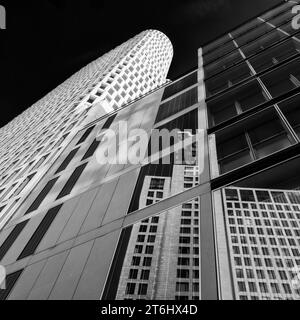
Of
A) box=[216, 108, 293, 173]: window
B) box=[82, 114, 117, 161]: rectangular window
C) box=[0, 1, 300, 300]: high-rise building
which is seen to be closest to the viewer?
box=[0, 1, 300, 300]: high-rise building

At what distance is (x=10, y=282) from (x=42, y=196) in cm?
478

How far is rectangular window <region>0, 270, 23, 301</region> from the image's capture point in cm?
836

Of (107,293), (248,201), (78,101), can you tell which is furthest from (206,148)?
(78,101)

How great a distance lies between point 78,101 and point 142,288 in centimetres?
4102

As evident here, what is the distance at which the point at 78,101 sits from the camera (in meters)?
43.8

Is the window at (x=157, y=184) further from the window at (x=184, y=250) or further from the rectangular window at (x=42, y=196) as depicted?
the rectangular window at (x=42, y=196)

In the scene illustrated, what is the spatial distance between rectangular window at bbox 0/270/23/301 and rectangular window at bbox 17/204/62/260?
25.6 inches

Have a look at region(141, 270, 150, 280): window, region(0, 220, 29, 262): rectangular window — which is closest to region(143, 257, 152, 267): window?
region(141, 270, 150, 280): window

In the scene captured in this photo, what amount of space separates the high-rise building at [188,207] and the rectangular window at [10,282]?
5cm

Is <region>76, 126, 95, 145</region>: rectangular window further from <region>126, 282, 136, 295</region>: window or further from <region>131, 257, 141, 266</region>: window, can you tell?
<region>126, 282, 136, 295</region>: window

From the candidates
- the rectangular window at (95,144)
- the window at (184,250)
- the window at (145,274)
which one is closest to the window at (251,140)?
the window at (184,250)

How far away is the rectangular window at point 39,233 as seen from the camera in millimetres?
9672

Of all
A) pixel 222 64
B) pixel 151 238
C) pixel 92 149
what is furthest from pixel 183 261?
pixel 222 64

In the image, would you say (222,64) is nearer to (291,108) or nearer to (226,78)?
(226,78)
